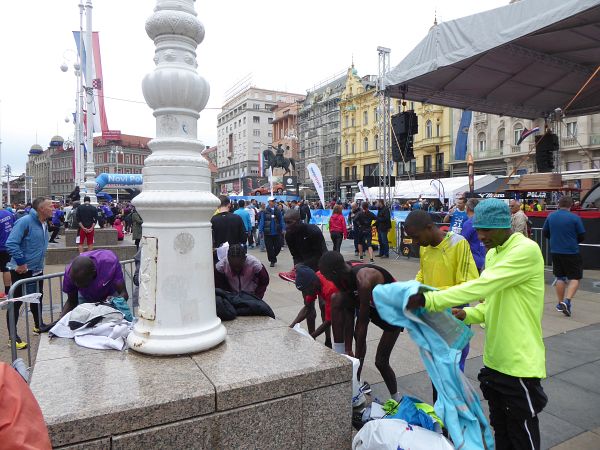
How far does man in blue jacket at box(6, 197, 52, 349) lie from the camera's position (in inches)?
217

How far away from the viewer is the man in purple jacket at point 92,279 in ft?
11.8

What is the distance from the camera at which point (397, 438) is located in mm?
2256

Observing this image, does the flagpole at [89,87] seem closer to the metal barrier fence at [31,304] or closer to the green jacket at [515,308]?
the metal barrier fence at [31,304]

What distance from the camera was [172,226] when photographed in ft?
8.28

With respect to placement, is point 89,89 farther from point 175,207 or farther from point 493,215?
point 493,215

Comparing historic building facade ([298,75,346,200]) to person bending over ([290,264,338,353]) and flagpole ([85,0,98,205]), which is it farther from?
person bending over ([290,264,338,353])

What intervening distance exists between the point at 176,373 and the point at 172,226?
0.85 metres

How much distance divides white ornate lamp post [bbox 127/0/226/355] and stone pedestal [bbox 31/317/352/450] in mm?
181

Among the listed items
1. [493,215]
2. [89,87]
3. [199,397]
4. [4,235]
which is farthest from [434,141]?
[199,397]

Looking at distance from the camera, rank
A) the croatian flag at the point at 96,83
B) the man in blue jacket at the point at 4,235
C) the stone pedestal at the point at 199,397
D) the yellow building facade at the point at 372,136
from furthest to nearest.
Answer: the yellow building facade at the point at 372,136, the croatian flag at the point at 96,83, the man in blue jacket at the point at 4,235, the stone pedestal at the point at 199,397

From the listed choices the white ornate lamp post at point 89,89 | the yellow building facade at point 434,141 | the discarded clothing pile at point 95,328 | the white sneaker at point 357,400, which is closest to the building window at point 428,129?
the yellow building facade at point 434,141

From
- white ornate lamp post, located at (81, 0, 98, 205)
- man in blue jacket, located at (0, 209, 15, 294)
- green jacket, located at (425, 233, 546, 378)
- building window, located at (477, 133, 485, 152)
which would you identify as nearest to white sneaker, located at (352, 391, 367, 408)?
green jacket, located at (425, 233, 546, 378)

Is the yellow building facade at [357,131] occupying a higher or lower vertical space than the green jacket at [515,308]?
higher

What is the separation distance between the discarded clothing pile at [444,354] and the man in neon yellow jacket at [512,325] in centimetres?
20
